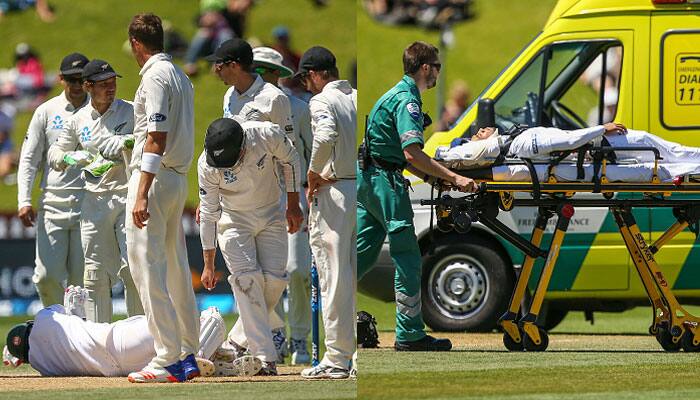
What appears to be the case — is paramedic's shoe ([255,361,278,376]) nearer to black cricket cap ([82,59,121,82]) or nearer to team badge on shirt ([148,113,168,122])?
team badge on shirt ([148,113,168,122])

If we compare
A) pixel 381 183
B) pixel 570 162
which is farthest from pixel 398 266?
pixel 570 162

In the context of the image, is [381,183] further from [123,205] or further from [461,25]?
[461,25]

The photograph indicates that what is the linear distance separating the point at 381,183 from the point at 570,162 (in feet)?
4.33

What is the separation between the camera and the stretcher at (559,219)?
1134 centimetres

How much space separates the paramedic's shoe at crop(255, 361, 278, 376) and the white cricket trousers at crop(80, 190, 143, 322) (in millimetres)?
2328

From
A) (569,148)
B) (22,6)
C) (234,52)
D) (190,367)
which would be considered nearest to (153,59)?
(234,52)

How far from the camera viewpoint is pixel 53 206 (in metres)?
13.5

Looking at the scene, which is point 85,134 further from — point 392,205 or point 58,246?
point 392,205

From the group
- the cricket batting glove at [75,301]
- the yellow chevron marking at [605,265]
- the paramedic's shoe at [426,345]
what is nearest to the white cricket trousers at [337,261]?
the paramedic's shoe at [426,345]

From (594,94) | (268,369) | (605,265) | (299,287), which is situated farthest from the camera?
(594,94)

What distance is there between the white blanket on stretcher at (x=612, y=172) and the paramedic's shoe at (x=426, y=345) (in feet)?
4.42

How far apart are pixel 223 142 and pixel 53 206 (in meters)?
3.60

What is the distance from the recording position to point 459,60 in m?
35.4

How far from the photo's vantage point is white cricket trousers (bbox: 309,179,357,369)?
10.3 metres
